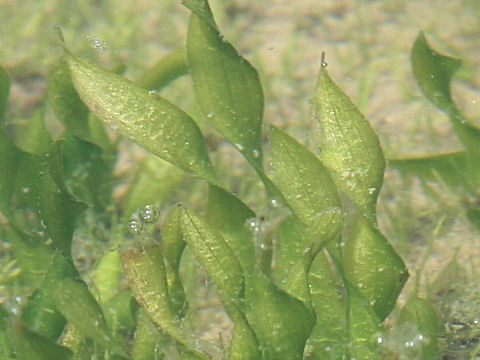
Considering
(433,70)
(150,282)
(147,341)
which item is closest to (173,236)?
(150,282)

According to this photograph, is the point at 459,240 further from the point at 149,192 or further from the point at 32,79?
the point at 32,79

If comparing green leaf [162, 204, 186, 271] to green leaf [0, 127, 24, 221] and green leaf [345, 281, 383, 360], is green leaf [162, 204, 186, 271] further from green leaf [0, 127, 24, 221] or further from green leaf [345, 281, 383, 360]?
green leaf [0, 127, 24, 221]

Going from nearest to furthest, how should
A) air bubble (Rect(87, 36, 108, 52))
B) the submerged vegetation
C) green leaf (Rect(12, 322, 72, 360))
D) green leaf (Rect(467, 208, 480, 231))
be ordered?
green leaf (Rect(12, 322, 72, 360))
the submerged vegetation
green leaf (Rect(467, 208, 480, 231))
air bubble (Rect(87, 36, 108, 52))

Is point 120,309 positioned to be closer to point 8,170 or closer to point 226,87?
point 8,170

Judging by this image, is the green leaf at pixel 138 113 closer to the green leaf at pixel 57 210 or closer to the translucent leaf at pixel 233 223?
the translucent leaf at pixel 233 223

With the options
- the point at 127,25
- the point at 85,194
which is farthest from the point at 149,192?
the point at 127,25

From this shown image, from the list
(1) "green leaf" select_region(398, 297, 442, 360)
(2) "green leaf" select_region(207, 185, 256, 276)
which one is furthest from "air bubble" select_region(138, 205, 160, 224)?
(1) "green leaf" select_region(398, 297, 442, 360)

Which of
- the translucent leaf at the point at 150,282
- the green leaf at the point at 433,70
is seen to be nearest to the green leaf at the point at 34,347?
the translucent leaf at the point at 150,282
